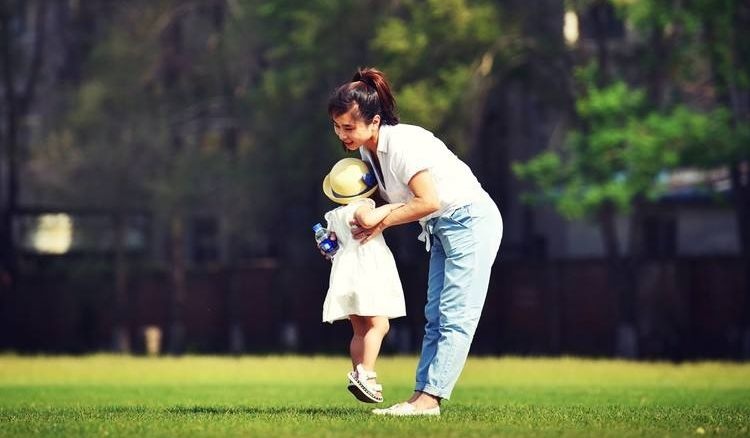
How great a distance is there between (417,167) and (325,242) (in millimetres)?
827

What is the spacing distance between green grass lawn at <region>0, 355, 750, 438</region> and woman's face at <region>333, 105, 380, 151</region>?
161cm

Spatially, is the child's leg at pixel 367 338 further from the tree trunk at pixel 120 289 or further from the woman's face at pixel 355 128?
the tree trunk at pixel 120 289

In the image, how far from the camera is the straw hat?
35.0 feet

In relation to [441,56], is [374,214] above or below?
below

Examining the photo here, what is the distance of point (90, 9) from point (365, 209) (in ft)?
113

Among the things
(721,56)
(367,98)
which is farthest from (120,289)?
(367,98)

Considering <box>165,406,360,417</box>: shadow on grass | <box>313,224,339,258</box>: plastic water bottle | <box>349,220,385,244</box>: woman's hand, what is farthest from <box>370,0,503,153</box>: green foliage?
<box>349,220,385,244</box>: woman's hand

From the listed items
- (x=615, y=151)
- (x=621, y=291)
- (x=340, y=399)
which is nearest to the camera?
(x=340, y=399)

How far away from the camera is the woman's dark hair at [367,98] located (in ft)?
34.1

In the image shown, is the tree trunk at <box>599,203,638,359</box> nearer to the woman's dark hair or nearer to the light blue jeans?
the light blue jeans

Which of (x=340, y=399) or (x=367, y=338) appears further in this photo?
(x=340, y=399)

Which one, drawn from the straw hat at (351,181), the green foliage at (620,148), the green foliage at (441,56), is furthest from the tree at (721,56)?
the straw hat at (351,181)

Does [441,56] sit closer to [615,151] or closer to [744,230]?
[615,151]

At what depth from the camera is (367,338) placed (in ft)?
35.3
